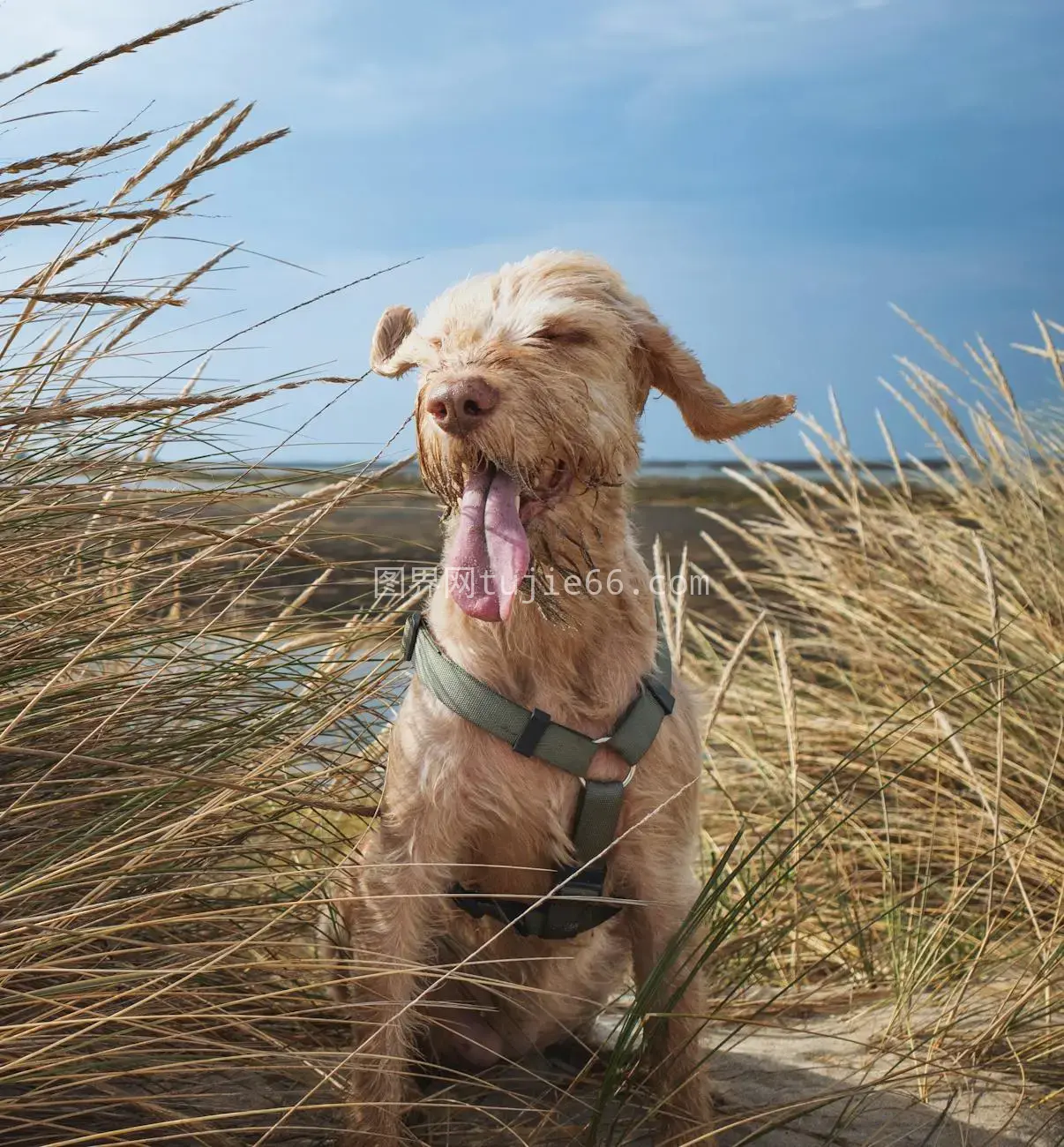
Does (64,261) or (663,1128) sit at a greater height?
(64,261)

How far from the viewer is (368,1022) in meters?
2.41

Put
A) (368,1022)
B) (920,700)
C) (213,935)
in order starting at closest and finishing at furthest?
(368,1022) < (213,935) < (920,700)

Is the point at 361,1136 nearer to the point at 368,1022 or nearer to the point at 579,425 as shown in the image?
the point at 368,1022

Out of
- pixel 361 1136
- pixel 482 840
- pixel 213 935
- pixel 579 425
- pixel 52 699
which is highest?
pixel 579 425

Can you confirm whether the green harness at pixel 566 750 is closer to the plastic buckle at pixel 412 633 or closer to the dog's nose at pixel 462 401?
the plastic buckle at pixel 412 633

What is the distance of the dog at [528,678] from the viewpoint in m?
2.52

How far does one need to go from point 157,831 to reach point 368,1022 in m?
0.62

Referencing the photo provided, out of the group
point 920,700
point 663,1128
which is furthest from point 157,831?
point 920,700

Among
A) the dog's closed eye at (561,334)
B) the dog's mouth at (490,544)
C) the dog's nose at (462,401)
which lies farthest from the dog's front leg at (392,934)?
the dog's closed eye at (561,334)

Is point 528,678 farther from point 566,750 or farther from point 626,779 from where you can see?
point 626,779

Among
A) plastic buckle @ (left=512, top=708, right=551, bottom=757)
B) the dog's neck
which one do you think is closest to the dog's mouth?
the dog's neck

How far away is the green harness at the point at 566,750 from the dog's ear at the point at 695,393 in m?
0.67

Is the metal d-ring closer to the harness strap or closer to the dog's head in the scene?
the harness strap

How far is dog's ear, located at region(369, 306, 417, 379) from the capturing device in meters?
3.14
